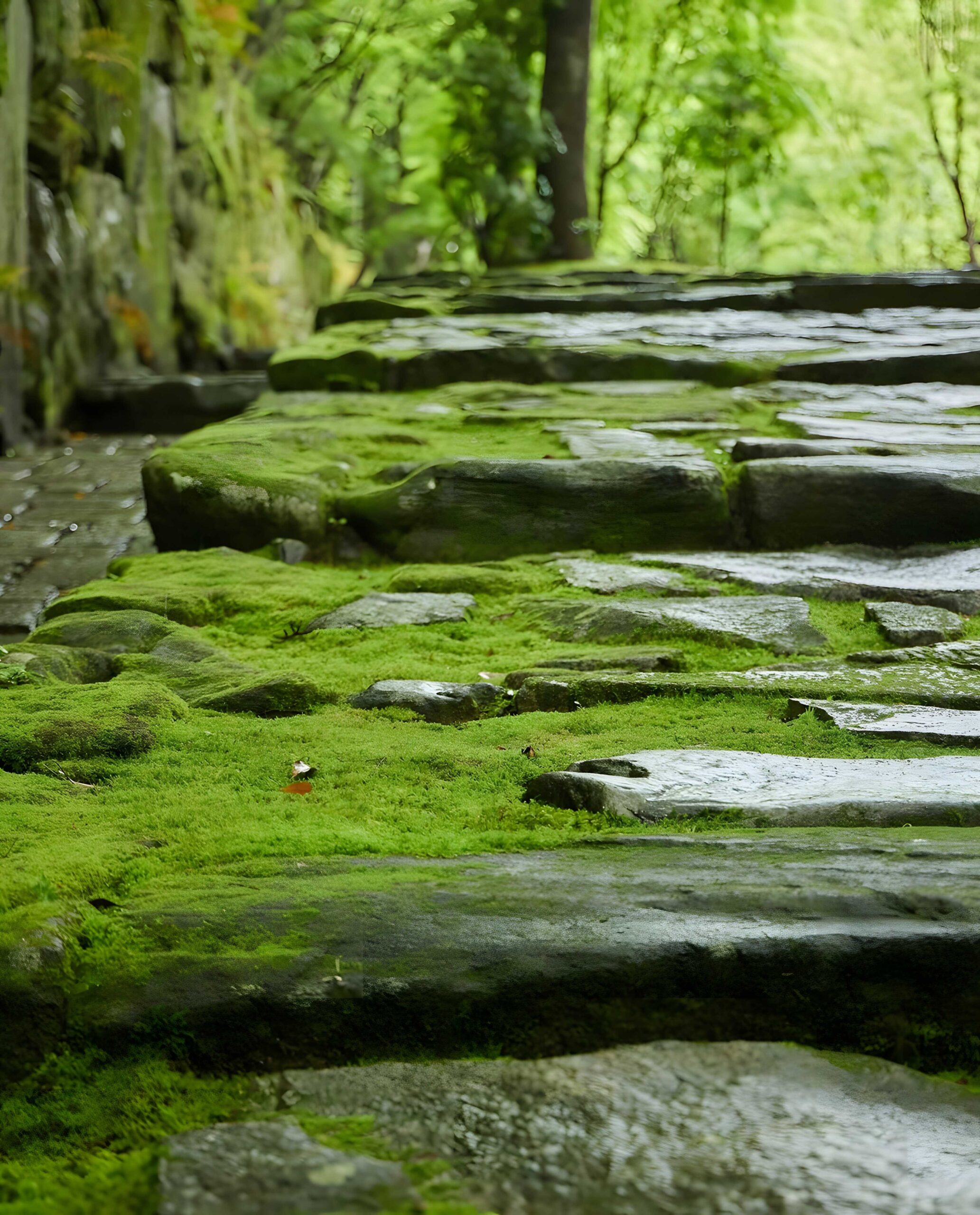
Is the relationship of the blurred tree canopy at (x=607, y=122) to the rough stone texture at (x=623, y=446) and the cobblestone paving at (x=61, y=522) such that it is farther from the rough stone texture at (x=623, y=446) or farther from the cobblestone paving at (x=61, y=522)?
the rough stone texture at (x=623, y=446)

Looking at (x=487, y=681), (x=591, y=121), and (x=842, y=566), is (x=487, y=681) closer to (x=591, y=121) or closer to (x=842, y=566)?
(x=842, y=566)

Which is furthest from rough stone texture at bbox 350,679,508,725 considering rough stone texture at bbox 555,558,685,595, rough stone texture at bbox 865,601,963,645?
rough stone texture at bbox 865,601,963,645

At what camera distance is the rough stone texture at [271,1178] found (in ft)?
2.92

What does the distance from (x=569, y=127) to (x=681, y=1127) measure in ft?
34.3

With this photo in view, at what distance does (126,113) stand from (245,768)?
7.99m

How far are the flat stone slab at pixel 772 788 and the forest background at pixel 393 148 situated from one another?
579 cm

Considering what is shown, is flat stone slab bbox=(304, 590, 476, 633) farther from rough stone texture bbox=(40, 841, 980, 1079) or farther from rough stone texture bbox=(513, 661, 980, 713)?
rough stone texture bbox=(40, 841, 980, 1079)

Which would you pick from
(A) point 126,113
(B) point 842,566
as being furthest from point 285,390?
(A) point 126,113

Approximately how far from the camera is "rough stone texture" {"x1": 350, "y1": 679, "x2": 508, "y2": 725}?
6.44 ft

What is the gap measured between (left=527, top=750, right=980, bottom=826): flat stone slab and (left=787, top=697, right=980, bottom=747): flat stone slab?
110 mm

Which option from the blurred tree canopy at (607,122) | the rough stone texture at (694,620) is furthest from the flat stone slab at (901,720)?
the blurred tree canopy at (607,122)

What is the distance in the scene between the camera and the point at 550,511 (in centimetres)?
301

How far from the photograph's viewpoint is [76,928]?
1.21 m

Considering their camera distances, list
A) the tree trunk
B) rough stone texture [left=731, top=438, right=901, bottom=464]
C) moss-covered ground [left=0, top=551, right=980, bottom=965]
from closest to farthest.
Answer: moss-covered ground [left=0, top=551, right=980, bottom=965], rough stone texture [left=731, top=438, right=901, bottom=464], the tree trunk
